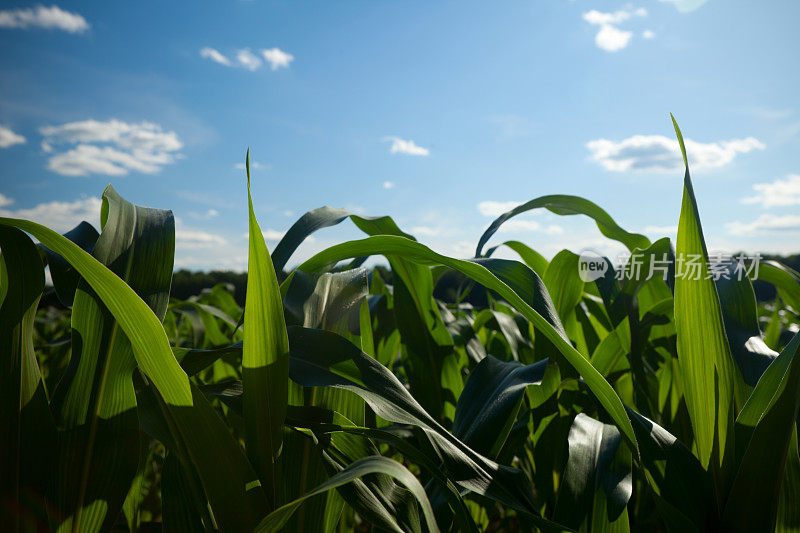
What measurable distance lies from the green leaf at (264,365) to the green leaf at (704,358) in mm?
306

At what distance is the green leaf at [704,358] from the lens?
390 millimetres

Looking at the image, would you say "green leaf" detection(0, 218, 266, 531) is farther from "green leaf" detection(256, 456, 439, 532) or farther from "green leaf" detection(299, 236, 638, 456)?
"green leaf" detection(299, 236, 638, 456)

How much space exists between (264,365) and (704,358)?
0.34m

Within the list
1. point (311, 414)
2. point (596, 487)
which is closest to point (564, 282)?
point (596, 487)

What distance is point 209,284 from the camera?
6184 millimetres

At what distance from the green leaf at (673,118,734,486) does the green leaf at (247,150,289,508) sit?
1.01ft

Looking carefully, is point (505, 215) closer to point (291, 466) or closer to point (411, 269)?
point (411, 269)

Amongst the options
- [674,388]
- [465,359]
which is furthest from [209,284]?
[674,388]

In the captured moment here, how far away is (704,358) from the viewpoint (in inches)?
15.7

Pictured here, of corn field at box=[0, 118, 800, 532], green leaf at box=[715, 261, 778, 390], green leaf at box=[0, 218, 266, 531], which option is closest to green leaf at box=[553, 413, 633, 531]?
corn field at box=[0, 118, 800, 532]

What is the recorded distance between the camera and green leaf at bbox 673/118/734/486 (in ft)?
1.28

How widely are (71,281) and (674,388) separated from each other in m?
0.69

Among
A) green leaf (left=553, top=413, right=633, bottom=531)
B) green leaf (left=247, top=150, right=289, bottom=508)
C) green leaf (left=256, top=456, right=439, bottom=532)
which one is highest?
green leaf (left=247, top=150, right=289, bottom=508)

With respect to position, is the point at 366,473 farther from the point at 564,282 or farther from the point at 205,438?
the point at 564,282
